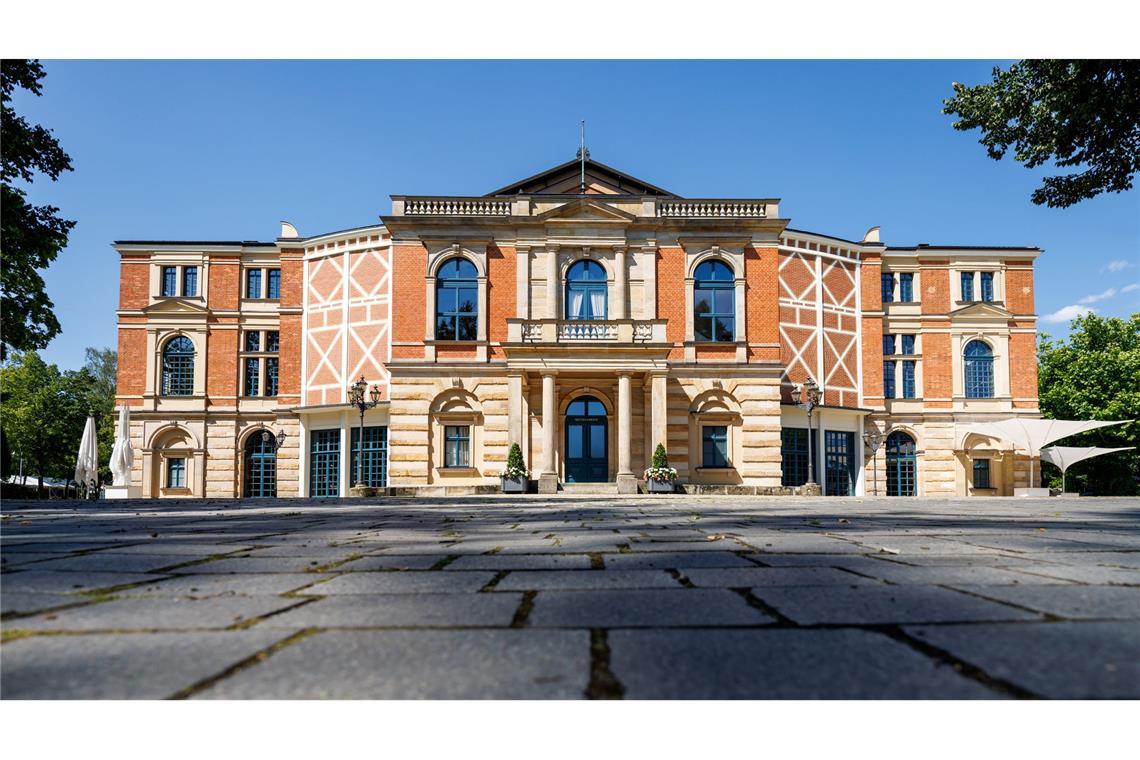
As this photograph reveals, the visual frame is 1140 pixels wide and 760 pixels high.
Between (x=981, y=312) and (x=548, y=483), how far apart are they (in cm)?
2113

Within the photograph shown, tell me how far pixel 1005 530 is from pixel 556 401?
18752 millimetres

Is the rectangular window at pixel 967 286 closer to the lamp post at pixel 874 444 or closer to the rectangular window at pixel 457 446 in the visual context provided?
the lamp post at pixel 874 444

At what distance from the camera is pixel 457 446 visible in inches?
974

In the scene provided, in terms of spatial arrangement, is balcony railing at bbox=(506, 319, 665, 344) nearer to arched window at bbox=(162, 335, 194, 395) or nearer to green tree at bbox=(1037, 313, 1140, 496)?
arched window at bbox=(162, 335, 194, 395)

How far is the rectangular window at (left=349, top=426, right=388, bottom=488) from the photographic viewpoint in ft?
89.9

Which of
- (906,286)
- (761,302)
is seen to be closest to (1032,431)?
(906,286)

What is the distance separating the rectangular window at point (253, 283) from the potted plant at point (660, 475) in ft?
63.5

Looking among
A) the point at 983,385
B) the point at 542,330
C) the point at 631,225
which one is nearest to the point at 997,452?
the point at 983,385

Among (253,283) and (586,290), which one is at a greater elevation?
(253,283)

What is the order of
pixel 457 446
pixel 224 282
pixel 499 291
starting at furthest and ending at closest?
pixel 224 282
pixel 499 291
pixel 457 446

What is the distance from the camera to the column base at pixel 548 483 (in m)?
22.7

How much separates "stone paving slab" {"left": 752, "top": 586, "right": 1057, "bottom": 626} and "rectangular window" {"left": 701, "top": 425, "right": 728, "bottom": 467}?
22.3 metres

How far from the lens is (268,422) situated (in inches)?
1224

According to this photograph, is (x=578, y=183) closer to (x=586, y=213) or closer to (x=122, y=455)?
(x=586, y=213)
